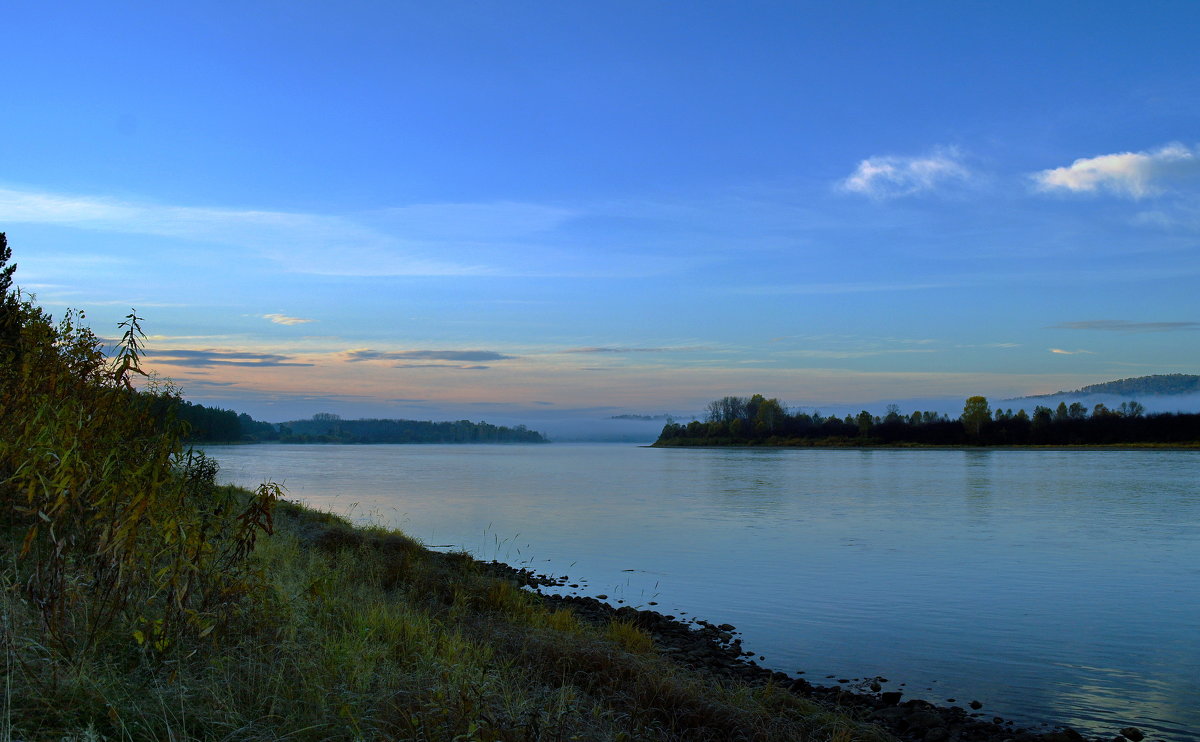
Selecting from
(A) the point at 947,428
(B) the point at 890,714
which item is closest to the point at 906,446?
(A) the point at 947,428

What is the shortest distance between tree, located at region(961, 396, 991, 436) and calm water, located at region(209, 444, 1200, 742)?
8943 cm

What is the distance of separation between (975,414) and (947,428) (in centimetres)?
469

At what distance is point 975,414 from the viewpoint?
121 metres

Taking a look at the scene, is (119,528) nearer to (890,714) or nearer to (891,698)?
(890,714)

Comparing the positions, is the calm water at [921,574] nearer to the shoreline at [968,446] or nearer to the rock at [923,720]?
the rock at [923,720]

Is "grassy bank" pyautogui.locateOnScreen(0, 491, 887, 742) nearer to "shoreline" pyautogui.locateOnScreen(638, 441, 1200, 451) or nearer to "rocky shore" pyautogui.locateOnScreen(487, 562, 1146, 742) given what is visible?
"rocky shore" pyautogui.locateOnScreen(487, 562, 1146, 742)

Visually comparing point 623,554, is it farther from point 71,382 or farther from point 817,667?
point 71,382

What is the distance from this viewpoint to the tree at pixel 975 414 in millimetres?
119188

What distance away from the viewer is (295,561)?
1169 centimetres

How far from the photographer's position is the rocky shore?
25.0 feet

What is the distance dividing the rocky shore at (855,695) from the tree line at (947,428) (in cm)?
11565

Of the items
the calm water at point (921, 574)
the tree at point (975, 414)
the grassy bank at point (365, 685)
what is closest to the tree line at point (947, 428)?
the tree at point (975, 414)

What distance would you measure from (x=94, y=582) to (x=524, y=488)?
3665 cm

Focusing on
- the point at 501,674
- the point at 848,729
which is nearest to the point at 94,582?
the point at 501,674
